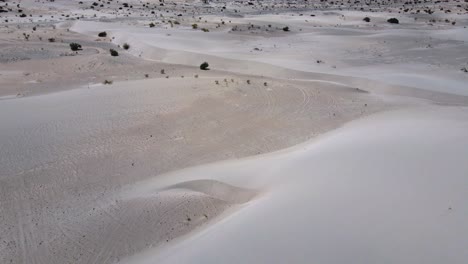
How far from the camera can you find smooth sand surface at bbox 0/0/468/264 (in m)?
7.49

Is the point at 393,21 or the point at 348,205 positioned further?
the point at 393,21

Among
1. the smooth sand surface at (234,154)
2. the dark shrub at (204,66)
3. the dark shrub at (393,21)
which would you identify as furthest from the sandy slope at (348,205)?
the dark shrub at (393,21)

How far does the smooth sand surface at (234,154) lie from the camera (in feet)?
24.6

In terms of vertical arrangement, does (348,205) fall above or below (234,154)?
above

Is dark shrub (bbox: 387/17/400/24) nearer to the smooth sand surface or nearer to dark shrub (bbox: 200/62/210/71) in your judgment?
the smooth sand surface

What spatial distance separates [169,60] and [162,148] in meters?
13.2

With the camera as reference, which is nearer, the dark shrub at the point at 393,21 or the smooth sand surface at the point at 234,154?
the smooth sand surface at the point at 234,154

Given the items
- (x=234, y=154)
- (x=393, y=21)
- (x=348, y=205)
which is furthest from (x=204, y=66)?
(x=393, y=21)

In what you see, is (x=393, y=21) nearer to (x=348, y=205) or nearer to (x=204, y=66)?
(x=204, y=66)

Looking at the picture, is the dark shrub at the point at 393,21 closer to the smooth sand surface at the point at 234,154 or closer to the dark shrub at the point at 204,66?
the smooth sand surface at the point at 234,154

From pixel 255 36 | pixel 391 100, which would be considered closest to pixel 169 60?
pixel 255 36

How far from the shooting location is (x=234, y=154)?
12.1 m

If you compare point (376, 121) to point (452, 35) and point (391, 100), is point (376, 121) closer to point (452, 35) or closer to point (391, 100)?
point (391, 100)

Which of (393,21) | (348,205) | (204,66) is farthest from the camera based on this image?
(393,21)
